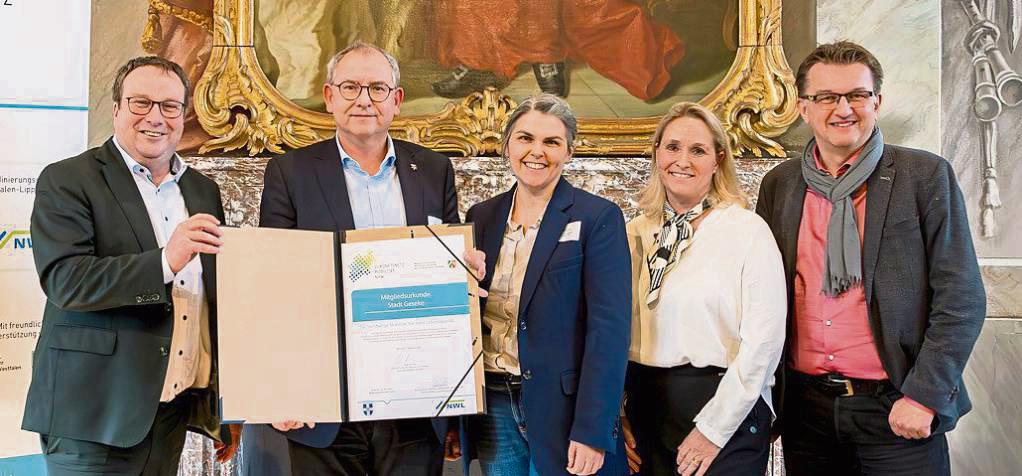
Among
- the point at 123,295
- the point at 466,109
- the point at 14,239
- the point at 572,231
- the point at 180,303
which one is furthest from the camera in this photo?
the point at 466,109

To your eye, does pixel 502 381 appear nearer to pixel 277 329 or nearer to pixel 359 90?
pixel 277 329

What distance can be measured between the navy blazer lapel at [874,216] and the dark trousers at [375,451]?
144 cm

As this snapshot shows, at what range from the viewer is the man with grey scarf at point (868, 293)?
7.69 feet

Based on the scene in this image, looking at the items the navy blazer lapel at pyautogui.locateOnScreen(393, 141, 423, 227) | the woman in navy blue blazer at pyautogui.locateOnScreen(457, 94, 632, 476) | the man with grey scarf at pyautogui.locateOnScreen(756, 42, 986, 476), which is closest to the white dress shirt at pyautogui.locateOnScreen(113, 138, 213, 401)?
the navy blazer lapel at pyautogui.locateOnScreen(393, 141, 423, 227)

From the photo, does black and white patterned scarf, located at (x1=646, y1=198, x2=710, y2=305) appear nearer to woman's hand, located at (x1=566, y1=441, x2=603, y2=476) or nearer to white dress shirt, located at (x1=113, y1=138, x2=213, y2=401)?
woman's hand, located at (x1=566, y1=441, x2=603, y2=476)

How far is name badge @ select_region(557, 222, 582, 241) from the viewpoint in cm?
238

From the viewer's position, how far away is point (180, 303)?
97.8 inches

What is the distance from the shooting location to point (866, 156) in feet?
8.20

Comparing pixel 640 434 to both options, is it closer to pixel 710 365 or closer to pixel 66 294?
pixel 710 365

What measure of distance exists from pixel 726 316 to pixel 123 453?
1.89m

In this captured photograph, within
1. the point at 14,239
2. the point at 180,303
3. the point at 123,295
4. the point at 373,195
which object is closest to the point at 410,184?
the point at 373,195

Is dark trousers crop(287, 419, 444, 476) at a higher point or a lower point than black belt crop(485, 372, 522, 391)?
lower

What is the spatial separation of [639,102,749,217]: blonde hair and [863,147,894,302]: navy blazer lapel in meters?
0.38

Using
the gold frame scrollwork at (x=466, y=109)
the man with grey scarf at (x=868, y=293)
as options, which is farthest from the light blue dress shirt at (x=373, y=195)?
the gold frame scrollwork at (x=466, y=109)
